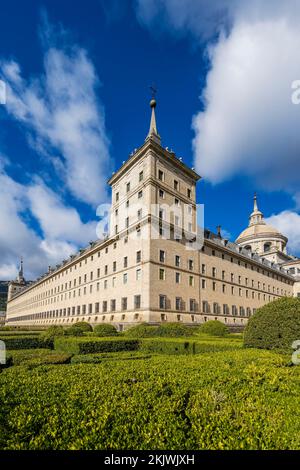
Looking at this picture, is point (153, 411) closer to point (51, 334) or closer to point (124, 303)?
point (51, 334)

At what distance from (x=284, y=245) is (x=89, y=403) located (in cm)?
8521

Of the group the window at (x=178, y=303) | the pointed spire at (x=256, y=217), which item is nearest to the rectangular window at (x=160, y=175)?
the window at (x=178, y=303)

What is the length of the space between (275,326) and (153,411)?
9.13 m

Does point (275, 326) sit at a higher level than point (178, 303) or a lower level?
higher

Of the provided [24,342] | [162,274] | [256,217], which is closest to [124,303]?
[162,274]

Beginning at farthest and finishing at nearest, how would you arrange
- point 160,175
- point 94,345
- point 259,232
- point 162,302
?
1. point 259,232
2. point 160,175
3. point 162,302
4. point 94,345

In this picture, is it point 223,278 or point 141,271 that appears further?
point 223,278

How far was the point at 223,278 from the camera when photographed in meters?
44.0

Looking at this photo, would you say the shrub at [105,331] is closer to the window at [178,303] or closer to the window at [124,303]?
the window at [124,303]

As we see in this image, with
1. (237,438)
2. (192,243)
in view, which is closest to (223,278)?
(192,243)

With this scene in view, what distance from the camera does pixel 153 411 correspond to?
4.28 m

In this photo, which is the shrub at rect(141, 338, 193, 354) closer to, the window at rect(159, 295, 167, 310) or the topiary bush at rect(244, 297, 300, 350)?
the topiary bush at rect(244, 297, 300, 350)
